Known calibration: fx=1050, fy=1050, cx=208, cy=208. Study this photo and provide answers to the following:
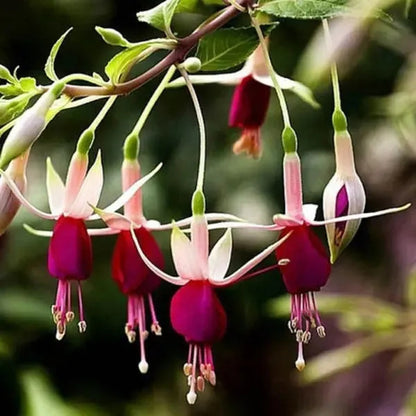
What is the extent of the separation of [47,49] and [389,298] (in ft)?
2.50

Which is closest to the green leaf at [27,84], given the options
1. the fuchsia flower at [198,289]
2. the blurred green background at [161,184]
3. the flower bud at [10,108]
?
the flower bud at [10,108]

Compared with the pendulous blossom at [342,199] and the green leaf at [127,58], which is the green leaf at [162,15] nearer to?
the green leaf at [127,58]

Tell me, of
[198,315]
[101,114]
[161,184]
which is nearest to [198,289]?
[198,315]

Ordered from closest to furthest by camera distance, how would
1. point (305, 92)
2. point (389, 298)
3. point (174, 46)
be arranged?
point (174, 46) < point (305, 92) < point (389, 298)

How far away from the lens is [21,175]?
0.66m

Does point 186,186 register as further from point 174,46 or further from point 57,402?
point 174,46

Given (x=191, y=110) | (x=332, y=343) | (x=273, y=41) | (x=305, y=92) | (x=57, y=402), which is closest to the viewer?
(x=305, y=92)

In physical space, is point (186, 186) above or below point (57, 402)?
above

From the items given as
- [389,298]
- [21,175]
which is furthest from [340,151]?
[389,298]

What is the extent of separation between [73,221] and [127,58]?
0.39 feet

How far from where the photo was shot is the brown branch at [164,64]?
61 centimetres

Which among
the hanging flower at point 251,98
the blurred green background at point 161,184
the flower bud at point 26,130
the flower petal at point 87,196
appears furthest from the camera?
the blurred green background at point 161,184

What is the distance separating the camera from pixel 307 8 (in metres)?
0.62

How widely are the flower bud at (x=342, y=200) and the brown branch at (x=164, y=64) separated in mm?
104
